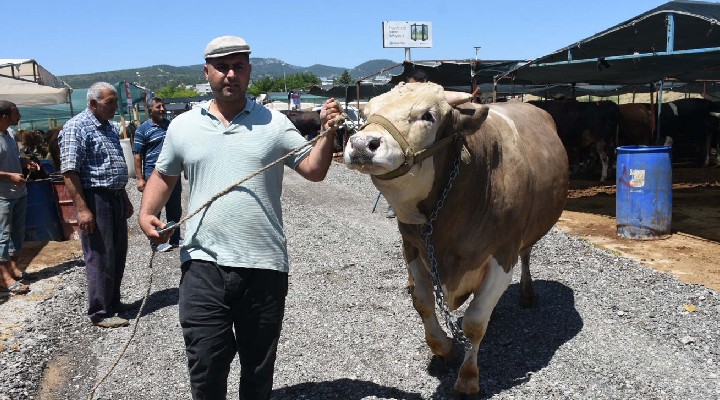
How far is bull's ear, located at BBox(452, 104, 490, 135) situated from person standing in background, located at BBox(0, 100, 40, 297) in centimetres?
513

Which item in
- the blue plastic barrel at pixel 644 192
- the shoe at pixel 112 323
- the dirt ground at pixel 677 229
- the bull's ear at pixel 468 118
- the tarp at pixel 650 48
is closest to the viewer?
the bull's ear at pixel 468 118

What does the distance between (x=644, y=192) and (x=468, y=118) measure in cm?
552

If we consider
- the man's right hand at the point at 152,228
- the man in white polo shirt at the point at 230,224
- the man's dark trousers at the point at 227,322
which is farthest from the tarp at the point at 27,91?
the man's dark trousers at the point at 227,322

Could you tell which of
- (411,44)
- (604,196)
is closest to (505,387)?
(604,196)

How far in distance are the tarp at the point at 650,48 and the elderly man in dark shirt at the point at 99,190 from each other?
20.8 feet

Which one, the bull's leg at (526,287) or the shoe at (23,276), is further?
the shoe at (23,276)

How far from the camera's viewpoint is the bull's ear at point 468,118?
3.19 metres

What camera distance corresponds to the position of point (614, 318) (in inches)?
190

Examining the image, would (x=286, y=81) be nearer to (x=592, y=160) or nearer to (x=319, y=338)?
(x=592, y=160)

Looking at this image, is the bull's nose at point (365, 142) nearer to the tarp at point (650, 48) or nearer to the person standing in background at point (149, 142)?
the person standing in background at point (149, 142)

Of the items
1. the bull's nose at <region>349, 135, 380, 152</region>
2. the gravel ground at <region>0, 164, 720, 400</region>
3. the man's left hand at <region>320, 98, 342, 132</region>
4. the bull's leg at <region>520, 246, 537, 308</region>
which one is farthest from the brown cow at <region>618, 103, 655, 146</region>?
the bull's nose at <region>349, 135, 380, 152</region>

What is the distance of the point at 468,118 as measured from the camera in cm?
319

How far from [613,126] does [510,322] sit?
457 inches

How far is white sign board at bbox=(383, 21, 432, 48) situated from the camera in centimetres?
2952
